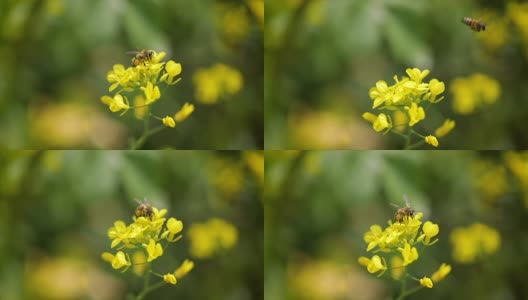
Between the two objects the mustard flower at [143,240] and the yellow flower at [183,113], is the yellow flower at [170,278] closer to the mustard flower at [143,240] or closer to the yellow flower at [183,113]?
the mustard flower at [143,240]

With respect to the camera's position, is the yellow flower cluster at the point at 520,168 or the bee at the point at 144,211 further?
the yellow flower cluster at the point at 520,168

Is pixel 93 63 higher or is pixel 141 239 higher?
pixel 93 63

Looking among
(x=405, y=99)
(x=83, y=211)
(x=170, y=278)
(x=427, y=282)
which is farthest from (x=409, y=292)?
(x=83, y=211)

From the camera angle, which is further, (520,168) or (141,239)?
(520,168)

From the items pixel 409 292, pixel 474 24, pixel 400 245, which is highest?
pixel 474 24

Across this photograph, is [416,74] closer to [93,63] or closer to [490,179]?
[490,179]

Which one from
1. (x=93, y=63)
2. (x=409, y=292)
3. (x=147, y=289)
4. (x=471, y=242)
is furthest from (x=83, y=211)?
(x=471, y=242)

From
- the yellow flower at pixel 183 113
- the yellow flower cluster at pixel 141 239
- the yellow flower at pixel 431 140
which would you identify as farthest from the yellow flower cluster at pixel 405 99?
the yellow flower cluster at pixel 141 239
